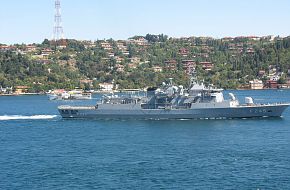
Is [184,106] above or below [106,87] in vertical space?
below

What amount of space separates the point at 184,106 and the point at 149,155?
23.0 m

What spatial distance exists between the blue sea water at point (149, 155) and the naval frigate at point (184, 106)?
1321mm

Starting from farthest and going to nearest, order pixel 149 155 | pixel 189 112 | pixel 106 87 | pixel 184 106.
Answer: pixel 106 87 < pixel 184 106 < pixel 189 112 < pixel 149 155

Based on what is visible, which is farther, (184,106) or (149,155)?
(184,106)

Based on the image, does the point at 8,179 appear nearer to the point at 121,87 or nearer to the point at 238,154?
the point at 238,154

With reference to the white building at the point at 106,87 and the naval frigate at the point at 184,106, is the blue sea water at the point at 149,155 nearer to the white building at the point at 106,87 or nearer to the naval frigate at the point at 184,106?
the naval frigate at the point at 184,106

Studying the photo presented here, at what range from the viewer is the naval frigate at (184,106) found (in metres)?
66.2

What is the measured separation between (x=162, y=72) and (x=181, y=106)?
131m

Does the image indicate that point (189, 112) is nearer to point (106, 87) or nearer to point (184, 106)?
point (184, 106)

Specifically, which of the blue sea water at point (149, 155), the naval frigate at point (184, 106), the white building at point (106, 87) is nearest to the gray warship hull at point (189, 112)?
the naval frigate at point (184, 106)

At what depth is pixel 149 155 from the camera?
45.2 metres

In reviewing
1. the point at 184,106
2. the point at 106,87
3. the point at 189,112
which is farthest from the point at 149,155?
the point at 106,87

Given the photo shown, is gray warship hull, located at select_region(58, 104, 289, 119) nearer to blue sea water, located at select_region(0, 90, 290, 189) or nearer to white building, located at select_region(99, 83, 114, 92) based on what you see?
blue sea water, located at select_region(0, 90, 290, 189)

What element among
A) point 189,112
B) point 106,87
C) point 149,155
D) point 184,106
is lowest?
point 149,155
